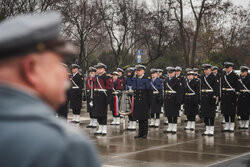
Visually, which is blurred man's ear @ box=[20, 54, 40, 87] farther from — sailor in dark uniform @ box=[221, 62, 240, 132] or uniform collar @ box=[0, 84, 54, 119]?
sailor in dark uniform @ box=[221, 62, 240, 132]

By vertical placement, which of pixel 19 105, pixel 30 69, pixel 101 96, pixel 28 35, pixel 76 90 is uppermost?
pixel 76 90

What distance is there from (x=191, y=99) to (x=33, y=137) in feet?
44.7

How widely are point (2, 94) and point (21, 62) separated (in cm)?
12

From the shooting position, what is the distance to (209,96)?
1309 cm

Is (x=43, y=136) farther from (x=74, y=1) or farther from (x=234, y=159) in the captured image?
(x=74, y=1)

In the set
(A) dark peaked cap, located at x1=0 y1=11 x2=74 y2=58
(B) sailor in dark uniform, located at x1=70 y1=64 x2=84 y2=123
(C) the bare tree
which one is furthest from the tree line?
(A) dark peaked cap, located at x1=0 y1=11 x2=74 y2=58

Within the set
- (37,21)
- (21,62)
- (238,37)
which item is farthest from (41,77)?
(238,37)

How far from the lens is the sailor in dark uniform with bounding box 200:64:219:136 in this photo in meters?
12.9

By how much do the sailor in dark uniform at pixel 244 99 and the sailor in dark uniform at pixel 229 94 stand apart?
0.80 m

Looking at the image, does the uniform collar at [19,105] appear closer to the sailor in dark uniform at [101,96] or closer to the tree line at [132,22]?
the sailor in dark uniform at [101,96]

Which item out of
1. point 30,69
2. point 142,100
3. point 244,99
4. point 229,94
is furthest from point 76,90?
point 30,69

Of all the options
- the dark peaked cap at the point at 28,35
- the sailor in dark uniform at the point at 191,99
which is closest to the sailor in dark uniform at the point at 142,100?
the sailor in dark uniform at the point at 191,99

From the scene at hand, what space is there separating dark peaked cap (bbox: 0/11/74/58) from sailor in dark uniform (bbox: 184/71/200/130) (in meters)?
13.1

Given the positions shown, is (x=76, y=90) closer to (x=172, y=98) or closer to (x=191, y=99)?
(x=172, y=98)
